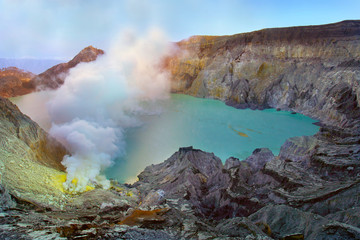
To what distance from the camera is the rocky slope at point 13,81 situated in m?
27.9

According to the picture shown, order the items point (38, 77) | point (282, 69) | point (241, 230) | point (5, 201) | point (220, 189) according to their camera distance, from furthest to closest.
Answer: point (38, 77)
point (282, 69)
point (220, 189)
point (5, 201)
point (241, 230)

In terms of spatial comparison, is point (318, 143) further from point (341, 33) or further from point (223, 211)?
point (341, 33)

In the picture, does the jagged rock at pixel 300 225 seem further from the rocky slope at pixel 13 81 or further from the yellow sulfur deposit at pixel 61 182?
the rocky slope at pixel 13 81

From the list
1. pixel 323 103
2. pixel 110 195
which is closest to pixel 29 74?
pixel 110 195

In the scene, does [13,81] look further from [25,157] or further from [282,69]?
[282,69]

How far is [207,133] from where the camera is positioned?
16.2 metres

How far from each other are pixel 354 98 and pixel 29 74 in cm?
3611

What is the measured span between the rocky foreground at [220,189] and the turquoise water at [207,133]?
1.67 metres

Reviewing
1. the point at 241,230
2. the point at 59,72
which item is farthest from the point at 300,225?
the point at 59,72

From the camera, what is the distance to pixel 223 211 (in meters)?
6.39

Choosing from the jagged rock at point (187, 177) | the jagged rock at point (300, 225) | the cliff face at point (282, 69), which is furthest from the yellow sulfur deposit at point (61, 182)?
the cliff face at point (282, 69)

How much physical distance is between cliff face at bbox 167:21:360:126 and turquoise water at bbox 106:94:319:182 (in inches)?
72.1

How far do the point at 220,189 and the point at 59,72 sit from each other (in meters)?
32.0

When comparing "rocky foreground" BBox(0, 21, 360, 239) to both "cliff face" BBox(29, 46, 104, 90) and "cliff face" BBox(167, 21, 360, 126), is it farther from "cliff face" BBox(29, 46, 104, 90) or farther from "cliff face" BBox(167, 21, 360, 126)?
"cliff face" BBox(29, 46, 104, 90)
